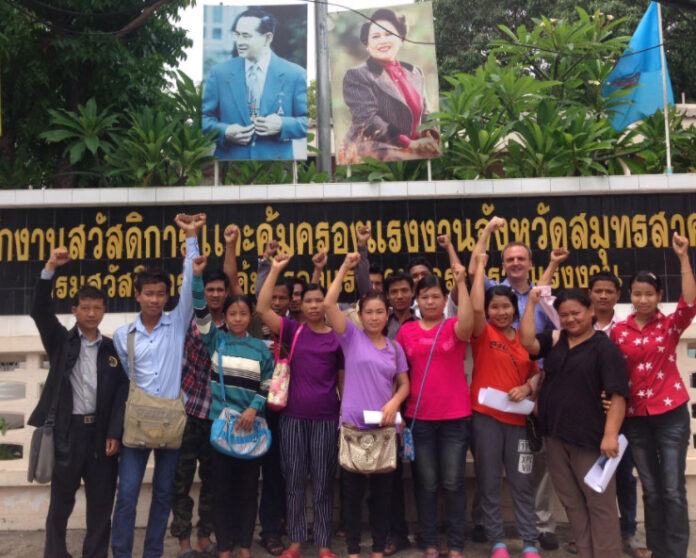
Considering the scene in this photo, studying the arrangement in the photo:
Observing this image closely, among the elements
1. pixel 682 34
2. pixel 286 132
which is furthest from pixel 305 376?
pixel 682 34

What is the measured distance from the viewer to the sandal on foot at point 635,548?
4.03 metres

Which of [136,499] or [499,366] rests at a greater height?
[499,366]

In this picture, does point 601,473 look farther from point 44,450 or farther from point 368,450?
point 44,450

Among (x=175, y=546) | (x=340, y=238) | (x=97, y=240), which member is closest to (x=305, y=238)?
(x=340, y=238)

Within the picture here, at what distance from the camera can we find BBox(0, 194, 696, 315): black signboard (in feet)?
18.2

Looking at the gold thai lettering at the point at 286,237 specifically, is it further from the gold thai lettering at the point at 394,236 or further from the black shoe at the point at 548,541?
the black shoe at the point at 548,541

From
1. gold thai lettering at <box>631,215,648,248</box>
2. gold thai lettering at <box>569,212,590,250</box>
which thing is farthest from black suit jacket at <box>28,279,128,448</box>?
gold thai lettering at <box>631,215,648,248</box>

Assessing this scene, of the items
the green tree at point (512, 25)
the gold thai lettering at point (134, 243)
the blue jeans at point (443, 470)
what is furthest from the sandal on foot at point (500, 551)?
the green tree at point (512, 25)

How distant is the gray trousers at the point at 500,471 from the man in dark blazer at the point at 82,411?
6.64 ft

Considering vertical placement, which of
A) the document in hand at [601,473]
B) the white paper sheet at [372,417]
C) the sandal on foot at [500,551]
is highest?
the white paper sheet at [372,417]

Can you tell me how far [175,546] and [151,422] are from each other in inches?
43.6

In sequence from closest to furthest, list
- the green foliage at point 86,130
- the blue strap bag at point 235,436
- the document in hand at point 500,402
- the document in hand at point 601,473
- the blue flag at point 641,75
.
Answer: the document in hand at point 601,473
the blue strap bag at point 235,436
the document in hand at point 500,402
the green foliage at point 86,130
the blue flag at point 641,75

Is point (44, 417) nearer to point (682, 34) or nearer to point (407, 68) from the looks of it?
point (407, 68)

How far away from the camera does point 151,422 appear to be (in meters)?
3.59
